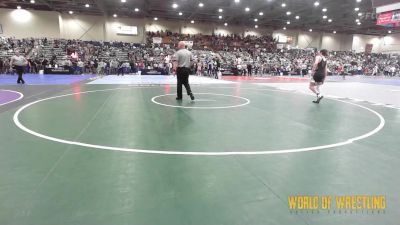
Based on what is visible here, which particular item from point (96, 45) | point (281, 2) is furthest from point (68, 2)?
point (281, 2)

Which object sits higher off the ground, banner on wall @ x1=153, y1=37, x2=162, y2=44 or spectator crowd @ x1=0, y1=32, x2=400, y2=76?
banner on wall @ x1=153, y1=37, x2=162, y2=44

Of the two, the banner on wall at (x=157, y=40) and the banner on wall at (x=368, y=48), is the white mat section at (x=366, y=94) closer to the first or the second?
the banner on wall at (x=157, y=40)

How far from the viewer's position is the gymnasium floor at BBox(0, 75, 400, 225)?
7.95ft

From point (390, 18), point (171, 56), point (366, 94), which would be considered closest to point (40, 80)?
point (171, 56)

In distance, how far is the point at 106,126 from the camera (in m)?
5.23

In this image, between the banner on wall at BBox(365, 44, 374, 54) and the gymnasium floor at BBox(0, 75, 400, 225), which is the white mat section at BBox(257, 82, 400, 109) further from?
the banner on wall at BBox(365, 44, 374, 54)

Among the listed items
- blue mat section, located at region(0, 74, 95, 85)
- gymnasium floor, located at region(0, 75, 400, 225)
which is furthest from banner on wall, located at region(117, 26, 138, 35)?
gymnasium floor, located at region(0, 75, 400, 225)

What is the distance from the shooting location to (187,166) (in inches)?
134

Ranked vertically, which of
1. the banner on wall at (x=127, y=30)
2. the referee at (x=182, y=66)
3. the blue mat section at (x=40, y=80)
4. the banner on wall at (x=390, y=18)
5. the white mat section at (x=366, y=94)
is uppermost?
the banner on wall at (x=127, y=30)

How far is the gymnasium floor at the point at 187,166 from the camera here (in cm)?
242

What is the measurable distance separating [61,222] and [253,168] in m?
2.10

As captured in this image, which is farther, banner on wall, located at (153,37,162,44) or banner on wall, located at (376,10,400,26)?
banner on wall, located at (153,37,162,44)

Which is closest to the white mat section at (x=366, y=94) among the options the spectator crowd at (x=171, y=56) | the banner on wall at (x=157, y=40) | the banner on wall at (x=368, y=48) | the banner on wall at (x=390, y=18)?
the banner on wall at (x=390, y=18)

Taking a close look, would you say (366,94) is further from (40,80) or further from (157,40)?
(157,40)
